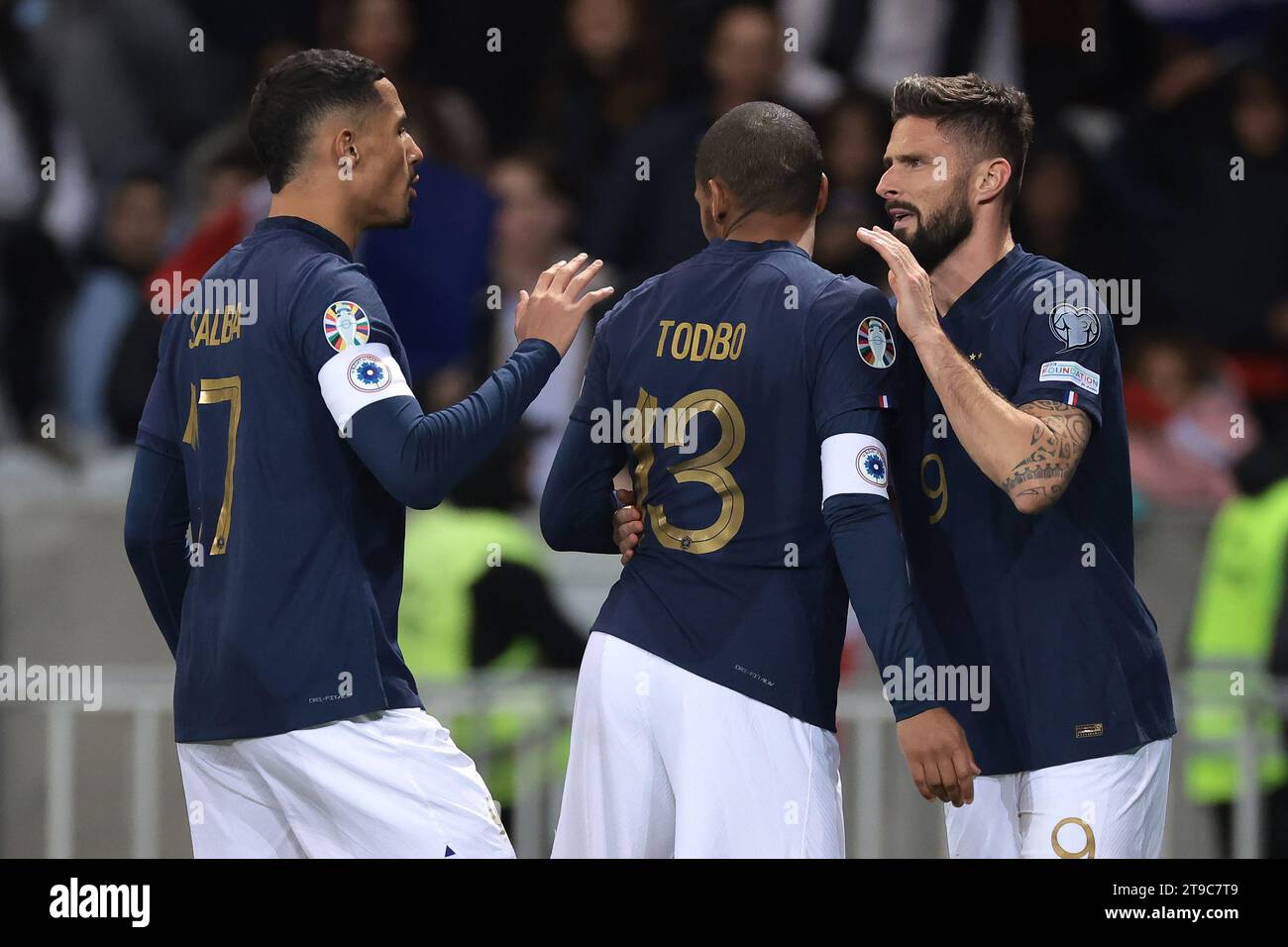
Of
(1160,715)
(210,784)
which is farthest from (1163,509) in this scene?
(210,784)

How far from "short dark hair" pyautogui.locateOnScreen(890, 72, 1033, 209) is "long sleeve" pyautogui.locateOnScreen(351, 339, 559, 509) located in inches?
45.6

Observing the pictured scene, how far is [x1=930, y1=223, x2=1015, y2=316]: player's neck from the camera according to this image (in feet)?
13.2

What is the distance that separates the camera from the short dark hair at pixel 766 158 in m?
3.91

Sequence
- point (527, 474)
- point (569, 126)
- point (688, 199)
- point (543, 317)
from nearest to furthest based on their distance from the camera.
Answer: point (543, 317), point (527, 474), point (688, 199), point (569, 126)

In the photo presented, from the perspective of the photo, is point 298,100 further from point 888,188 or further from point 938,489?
point 938,489

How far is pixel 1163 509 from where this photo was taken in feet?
23.4

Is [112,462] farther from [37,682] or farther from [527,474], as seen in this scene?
[527,474]

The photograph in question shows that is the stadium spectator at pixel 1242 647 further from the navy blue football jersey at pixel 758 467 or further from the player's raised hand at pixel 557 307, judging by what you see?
the player's raised hand at pixel 557 307

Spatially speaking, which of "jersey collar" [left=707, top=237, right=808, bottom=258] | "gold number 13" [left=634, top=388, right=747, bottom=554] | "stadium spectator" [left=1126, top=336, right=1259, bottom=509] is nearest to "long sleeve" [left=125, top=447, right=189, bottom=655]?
"gold number 13" [left=634, top=388, right=747, bottom=554]

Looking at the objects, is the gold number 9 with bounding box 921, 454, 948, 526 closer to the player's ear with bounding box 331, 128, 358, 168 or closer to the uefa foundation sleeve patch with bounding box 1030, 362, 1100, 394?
the uefa foundation sleeve patch with bounding box 1030, 362, 1100, 394

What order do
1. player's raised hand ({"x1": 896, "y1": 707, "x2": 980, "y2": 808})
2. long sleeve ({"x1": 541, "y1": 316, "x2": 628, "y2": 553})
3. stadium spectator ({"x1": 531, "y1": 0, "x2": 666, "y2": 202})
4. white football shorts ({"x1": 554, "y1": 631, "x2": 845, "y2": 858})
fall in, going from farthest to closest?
stadium spectator ({"x1": 531, "y1": 0, "x2": 666, "y2": 202}) < long sleeve ({"x1": 541, "y1": 316, "x2": 628, "y2": 553}) < white football shorts ({"x1": 554, "y1": 631, "x2": 845, "y2": 858}) < player's raised hand ({"x1": 896, "y1": 707, "x2": 980, "y2": 808})

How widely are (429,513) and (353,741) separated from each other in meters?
2.81

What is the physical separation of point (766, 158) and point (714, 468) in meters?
0.66

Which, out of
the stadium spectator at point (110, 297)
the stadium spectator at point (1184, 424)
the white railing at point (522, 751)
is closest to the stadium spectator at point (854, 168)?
the stadium spectator at point (1184, 424)
